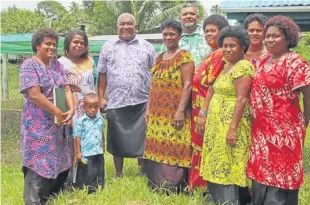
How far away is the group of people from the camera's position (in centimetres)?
329

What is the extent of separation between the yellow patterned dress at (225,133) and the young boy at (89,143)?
4.46ft

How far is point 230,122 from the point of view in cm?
350

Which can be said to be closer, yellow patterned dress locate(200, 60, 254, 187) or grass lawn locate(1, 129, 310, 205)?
yellow patterned dress locate(200, 60, 254, 187)

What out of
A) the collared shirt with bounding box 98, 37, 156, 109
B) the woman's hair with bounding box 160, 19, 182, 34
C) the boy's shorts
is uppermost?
the woman's hair with bounding box 160, 19, 182, 34

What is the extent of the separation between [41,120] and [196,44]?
5.46 ft

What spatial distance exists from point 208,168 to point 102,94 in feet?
6.14

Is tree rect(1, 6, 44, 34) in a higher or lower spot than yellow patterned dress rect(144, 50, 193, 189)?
higher

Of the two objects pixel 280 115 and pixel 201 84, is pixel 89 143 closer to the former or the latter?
pixel 201 84

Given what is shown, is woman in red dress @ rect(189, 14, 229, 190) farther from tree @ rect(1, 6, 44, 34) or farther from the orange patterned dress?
tree @ rect(1, 6, 44, 34)

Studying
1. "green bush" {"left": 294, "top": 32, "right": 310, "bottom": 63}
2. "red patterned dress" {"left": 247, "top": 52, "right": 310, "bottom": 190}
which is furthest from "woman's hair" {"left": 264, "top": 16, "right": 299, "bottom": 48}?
"green bush" {"left": 294, "top": 32, "right": 310, "bottom": 63}

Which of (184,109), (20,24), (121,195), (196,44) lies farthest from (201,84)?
(20,24)

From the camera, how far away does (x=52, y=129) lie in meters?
4.07

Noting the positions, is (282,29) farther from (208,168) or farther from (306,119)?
(208,168)

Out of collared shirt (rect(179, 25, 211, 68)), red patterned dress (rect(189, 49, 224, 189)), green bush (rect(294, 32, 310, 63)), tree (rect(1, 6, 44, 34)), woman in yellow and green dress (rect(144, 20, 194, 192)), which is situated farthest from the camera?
tree (rect(1, 6, 44, 34))
